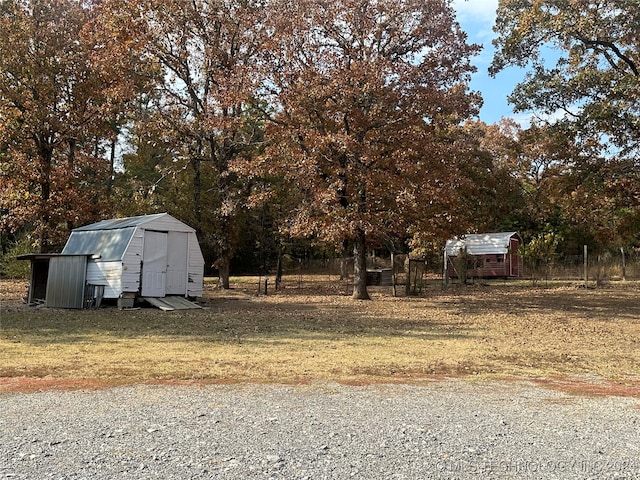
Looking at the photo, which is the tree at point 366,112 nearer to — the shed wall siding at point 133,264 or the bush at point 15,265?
the shed wall siding at point 133,264

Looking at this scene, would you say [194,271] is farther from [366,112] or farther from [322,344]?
[322,344]

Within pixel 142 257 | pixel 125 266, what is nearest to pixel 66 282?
pixel 125 266

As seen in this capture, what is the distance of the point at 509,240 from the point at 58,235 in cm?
2779

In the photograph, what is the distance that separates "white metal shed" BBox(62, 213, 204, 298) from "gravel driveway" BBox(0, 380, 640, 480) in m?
11.8

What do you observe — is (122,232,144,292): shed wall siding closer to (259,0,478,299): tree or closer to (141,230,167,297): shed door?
(141,230,167,297): shed door

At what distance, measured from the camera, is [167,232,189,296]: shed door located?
18.7 metres

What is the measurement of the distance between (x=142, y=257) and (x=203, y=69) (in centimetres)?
1129

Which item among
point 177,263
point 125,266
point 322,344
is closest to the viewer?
point 322,344

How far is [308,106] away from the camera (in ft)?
64.2

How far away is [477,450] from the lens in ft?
14.0

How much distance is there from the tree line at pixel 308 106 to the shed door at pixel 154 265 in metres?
4.29

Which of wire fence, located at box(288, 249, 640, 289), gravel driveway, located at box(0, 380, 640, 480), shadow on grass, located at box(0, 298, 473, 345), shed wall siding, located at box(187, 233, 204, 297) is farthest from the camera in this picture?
wire fence, located at box(288, 249, 640, 289)

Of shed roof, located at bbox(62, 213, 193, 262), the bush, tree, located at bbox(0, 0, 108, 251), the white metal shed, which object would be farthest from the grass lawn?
the bush

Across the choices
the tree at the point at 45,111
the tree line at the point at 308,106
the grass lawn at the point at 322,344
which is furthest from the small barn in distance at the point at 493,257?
the tree at the point at 45,111
